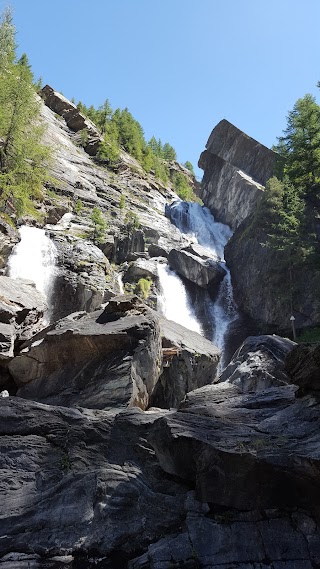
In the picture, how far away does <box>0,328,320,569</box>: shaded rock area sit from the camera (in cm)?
561

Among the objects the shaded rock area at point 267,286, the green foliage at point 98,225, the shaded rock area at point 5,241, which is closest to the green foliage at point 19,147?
the shaded rock area at point 5,241

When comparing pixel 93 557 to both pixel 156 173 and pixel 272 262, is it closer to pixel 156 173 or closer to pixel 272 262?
pixel 272 262

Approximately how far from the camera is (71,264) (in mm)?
27219

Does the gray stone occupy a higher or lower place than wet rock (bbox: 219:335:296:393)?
lower

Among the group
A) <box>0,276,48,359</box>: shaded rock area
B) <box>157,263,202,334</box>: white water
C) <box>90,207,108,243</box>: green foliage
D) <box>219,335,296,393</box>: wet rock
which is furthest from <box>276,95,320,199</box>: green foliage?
<box>0,276,48,359</box>: shaded rock area

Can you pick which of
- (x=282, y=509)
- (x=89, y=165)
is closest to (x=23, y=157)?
(x=282, y=509)

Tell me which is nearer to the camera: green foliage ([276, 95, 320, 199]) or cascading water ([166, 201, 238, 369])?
green foliage ([276, 95, 320, 199])

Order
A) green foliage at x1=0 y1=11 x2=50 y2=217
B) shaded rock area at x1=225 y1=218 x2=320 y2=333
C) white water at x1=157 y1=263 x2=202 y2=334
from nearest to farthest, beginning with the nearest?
green foliage at x1=0 y1=11 x2=50 y2=217 → shaded rock area at x1=225 y1=218 x2=320 y2=333 → white water at x1=157 y1=263 x2=202 y2=334

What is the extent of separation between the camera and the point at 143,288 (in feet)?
102

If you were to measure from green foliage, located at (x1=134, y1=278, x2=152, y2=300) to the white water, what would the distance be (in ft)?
4.63

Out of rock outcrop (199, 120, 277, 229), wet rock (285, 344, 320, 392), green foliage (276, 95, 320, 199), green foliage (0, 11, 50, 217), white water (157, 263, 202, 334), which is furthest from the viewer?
rock outcrop (199, 120, 277, 229)

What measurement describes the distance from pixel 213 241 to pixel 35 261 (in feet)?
93.2

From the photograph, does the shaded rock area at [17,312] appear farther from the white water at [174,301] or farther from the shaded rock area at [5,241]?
the white water at [174,301]

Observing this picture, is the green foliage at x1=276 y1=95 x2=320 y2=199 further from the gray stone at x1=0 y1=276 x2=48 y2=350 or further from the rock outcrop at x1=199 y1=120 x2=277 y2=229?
the gray stone at x1=0 y1=276 x2=48 y2=350
